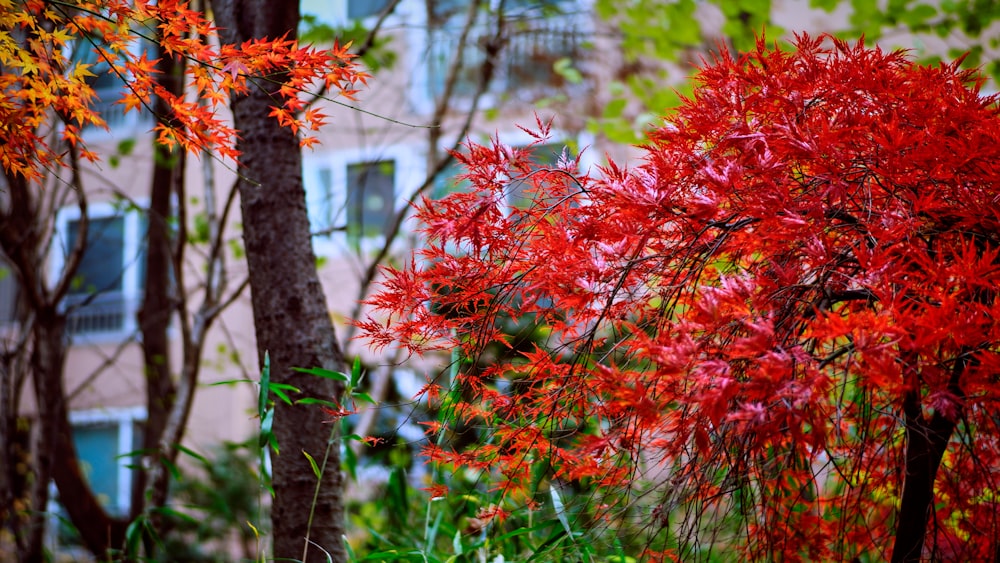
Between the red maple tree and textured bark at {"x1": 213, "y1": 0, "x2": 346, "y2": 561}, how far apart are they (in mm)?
676

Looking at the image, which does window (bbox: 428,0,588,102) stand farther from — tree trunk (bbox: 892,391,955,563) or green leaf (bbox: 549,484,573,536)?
tree trunk (bbox: 892,391,955,563)

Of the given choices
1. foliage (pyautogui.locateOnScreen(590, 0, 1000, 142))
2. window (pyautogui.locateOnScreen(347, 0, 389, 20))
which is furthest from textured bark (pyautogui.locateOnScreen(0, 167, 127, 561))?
window (pyautogui.locateOnScreen(347, 0, 389, 20))

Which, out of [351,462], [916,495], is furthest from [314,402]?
[916,495]

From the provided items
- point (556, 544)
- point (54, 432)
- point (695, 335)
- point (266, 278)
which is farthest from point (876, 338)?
point (54, 432)

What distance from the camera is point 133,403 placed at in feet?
31.2

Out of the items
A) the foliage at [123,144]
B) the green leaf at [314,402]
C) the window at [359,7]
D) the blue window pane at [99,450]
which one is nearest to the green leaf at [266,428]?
the green leaf at [314,402]

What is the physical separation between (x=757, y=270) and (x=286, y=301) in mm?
1429

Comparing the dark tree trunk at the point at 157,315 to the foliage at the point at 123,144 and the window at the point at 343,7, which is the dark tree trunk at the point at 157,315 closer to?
the foliage at the point at 123,144

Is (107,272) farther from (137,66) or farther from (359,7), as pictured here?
(137,66)

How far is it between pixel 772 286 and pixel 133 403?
894 cm

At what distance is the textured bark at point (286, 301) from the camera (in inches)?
106

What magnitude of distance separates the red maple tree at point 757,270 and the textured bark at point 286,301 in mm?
676

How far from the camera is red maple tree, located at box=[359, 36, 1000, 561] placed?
1.63m

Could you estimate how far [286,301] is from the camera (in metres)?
2.75
